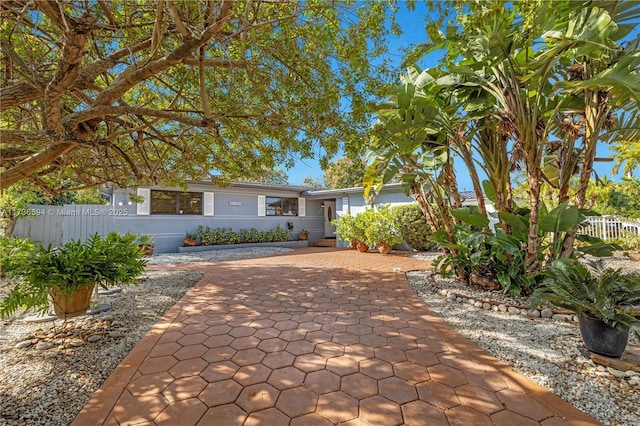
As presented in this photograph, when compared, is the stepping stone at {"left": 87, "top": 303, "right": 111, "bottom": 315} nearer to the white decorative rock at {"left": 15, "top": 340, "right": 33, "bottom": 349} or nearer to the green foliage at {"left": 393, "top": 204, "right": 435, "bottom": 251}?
the white decorative rock at {"left": 15, "top": 340, "right": 33, "bottom": 349}

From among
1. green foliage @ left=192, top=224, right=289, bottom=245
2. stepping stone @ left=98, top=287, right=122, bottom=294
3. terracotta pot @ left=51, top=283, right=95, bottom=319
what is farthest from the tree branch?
green foliage @ left=192, top=224, right=289, bottom=245

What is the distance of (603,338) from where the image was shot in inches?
106

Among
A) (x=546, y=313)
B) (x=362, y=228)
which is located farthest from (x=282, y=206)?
(x=546, y=313)

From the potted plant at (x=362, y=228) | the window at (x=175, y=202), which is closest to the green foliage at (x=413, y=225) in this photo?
the potted plant at (x=362, y=228)

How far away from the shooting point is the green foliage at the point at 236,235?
13195 millimetres

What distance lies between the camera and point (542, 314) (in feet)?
13.0

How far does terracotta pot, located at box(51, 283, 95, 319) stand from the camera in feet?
10.9

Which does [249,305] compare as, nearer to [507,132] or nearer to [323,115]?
[323,115]

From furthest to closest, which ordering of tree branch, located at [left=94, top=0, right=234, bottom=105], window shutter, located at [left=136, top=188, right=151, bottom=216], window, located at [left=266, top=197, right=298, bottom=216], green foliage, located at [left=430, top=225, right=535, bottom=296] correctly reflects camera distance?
window, located at [left=266, top=197, right=298, bottom=216], window shutter, located at [left=136, top=188, right=151, bottom=216], green foliage, located at [left=430, top=225, right=535, bottom=296], tree branch, located at [left=94, top=0, right=234, bottom=105]

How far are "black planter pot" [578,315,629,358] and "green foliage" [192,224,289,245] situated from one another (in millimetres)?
13187

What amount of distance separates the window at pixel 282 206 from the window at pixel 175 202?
3.87 m

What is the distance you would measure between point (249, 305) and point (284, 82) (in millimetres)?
3866

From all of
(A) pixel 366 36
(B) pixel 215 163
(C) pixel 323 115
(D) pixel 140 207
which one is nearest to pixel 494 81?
(A) pixel 366 36

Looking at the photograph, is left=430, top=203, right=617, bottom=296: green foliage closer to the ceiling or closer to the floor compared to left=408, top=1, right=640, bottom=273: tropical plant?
closer to the floor
